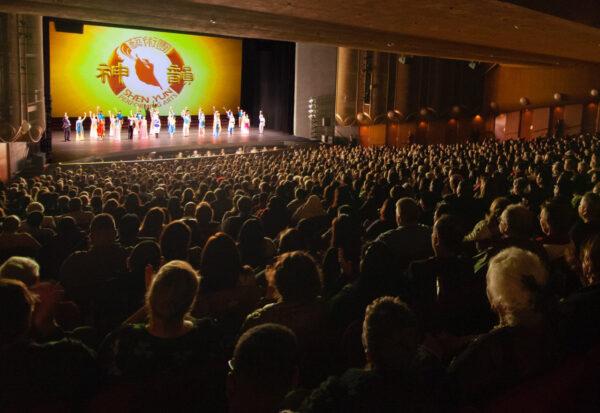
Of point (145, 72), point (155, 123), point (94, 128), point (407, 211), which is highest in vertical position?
point (145, 72)

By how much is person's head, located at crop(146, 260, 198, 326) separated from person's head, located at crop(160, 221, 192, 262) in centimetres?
154

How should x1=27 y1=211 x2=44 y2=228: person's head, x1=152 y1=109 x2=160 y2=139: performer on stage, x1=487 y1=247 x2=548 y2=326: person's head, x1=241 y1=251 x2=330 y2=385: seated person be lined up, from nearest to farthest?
1. x1=487 y1=247 x2=548 y2=326: person's head
2. x1=241 y1=251 x2=330 y2=385: seated person
3. x1=27 y1=211 x2=44 y2=228: person's head
4. x1=152 y1=109 x2=160 y2=139: performer on stage

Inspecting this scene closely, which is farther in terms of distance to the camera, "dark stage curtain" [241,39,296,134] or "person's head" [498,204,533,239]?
"dark stage curtain" [241,39,296,134]

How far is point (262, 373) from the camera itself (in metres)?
1.63

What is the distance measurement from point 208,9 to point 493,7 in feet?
17.6

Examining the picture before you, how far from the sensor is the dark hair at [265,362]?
1638 millimetres

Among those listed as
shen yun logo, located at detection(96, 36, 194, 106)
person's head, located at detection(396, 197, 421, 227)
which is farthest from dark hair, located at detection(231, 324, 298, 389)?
shen yun logo, located at detection(96, 36, 194, 106)

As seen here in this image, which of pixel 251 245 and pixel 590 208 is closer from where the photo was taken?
pixel 590 208

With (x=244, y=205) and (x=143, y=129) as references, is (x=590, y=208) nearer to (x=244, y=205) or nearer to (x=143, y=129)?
(x=244, y=205)

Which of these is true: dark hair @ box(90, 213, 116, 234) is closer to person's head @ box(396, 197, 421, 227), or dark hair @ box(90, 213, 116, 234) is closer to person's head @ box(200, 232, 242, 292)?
person's head @ box(200, 232, 242, 292)

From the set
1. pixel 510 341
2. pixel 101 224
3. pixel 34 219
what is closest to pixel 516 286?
pixel 510 341

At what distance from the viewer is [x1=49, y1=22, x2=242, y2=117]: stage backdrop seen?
23.4 metres

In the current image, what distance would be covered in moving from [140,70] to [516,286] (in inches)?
A: 1007

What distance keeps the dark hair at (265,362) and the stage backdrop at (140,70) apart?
80.6 ft
